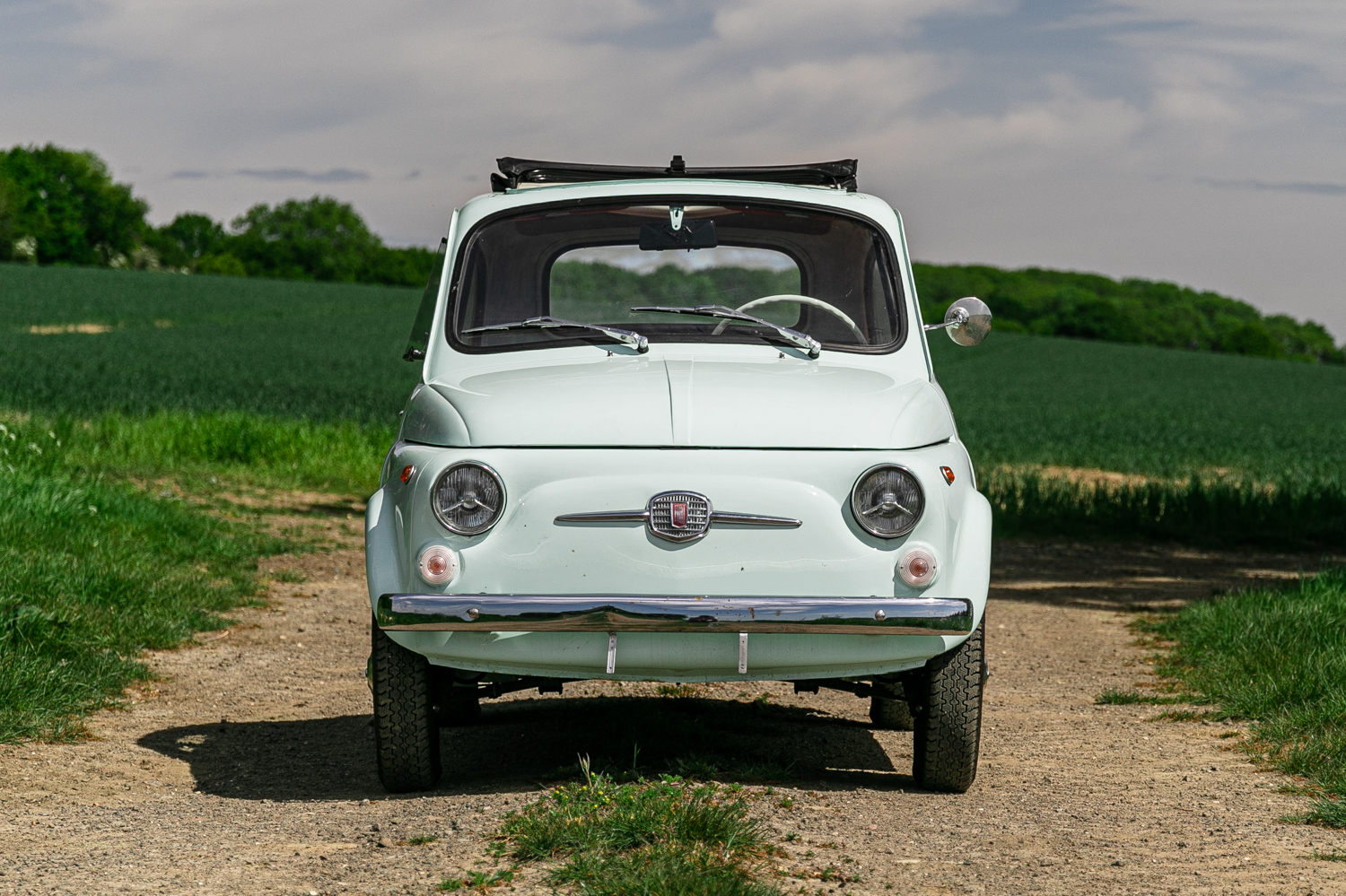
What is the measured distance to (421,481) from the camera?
3.96 m

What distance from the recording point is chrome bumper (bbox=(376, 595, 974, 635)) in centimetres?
378

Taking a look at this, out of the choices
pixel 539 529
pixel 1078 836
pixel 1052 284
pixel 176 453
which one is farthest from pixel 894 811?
pixel 1052 284

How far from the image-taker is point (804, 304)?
17.1ft

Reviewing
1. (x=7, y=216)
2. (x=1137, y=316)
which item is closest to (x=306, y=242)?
(x=7, y=216)

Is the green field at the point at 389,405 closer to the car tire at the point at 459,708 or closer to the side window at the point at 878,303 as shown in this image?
the side window at the point at 878,303

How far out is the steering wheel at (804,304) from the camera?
4898 millimetres

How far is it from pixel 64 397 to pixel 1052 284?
107684 mm

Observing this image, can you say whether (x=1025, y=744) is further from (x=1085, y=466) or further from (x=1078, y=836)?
(x=1085, y=466)

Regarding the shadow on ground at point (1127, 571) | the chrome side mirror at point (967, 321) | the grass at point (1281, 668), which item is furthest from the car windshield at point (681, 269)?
the shadow on ground at point (1127, 571)

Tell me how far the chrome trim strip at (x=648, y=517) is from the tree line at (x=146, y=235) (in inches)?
4021

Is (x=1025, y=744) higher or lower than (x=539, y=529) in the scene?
lower

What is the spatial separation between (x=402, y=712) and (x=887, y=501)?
1631 mm

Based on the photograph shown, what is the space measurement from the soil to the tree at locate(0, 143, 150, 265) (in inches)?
4259

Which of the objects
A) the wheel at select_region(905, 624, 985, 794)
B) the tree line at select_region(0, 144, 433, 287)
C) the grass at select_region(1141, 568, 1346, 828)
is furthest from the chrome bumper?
the tree line at select_region(0, 144, 433, 287)
